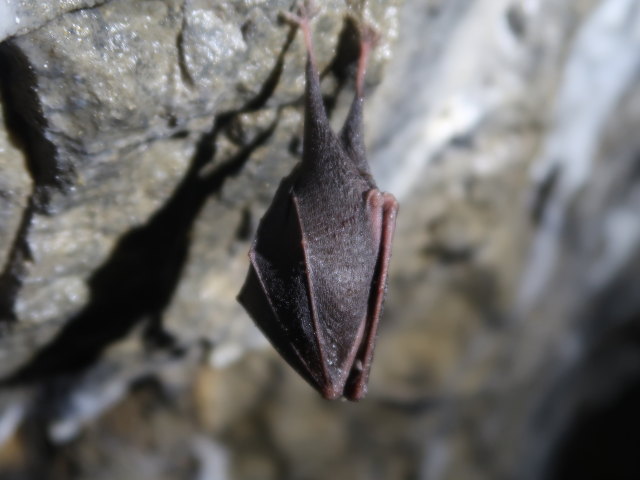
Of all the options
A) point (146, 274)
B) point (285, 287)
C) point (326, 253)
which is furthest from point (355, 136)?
point (146, 274)

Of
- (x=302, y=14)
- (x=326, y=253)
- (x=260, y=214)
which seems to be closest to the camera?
(x=302, y=14)

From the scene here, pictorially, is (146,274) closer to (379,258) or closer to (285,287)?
(285,287)

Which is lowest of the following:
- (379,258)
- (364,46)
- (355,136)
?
(379,258)

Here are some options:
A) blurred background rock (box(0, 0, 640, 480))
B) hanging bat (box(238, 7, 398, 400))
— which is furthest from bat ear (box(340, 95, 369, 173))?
blurred background rock (box(0, 0, 640, 480))

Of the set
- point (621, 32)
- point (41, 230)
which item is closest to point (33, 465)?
point (41, 230)

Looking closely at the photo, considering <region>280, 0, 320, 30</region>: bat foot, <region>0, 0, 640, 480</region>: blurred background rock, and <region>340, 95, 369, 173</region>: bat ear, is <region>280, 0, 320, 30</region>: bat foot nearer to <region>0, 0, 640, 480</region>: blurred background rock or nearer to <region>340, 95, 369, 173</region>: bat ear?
<region>0, 0, 640, 480</region>: blurred background rock
